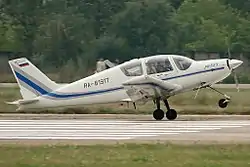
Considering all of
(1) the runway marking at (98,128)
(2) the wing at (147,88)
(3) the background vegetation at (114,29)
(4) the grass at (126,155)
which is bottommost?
(4) the grass at (126,155)

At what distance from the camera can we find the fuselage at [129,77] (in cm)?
2778

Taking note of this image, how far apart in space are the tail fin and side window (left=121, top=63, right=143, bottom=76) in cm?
257

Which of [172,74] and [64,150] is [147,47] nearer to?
[172,74]

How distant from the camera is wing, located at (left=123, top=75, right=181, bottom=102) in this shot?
27219mm

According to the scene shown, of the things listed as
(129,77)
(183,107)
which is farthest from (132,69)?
(183,107)

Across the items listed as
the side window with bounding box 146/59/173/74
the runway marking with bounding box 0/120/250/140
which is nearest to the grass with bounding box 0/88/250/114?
the side window with bounding box 146/59/173/74

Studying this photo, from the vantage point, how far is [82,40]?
66.8 meters

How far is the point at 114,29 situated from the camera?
68.2 meters

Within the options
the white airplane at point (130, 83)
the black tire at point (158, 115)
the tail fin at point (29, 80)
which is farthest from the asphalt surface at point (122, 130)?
the tail fin at point (29, 80)

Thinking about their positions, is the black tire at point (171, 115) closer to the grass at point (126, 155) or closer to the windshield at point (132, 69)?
the windshield at point (132, 69)

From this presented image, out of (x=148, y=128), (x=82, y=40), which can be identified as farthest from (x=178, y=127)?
(x=82, y=40)

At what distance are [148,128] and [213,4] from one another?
52699 mm

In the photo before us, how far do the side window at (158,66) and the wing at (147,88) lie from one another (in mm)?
426

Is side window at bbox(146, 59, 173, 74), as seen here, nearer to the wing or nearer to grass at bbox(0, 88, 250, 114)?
the wing
